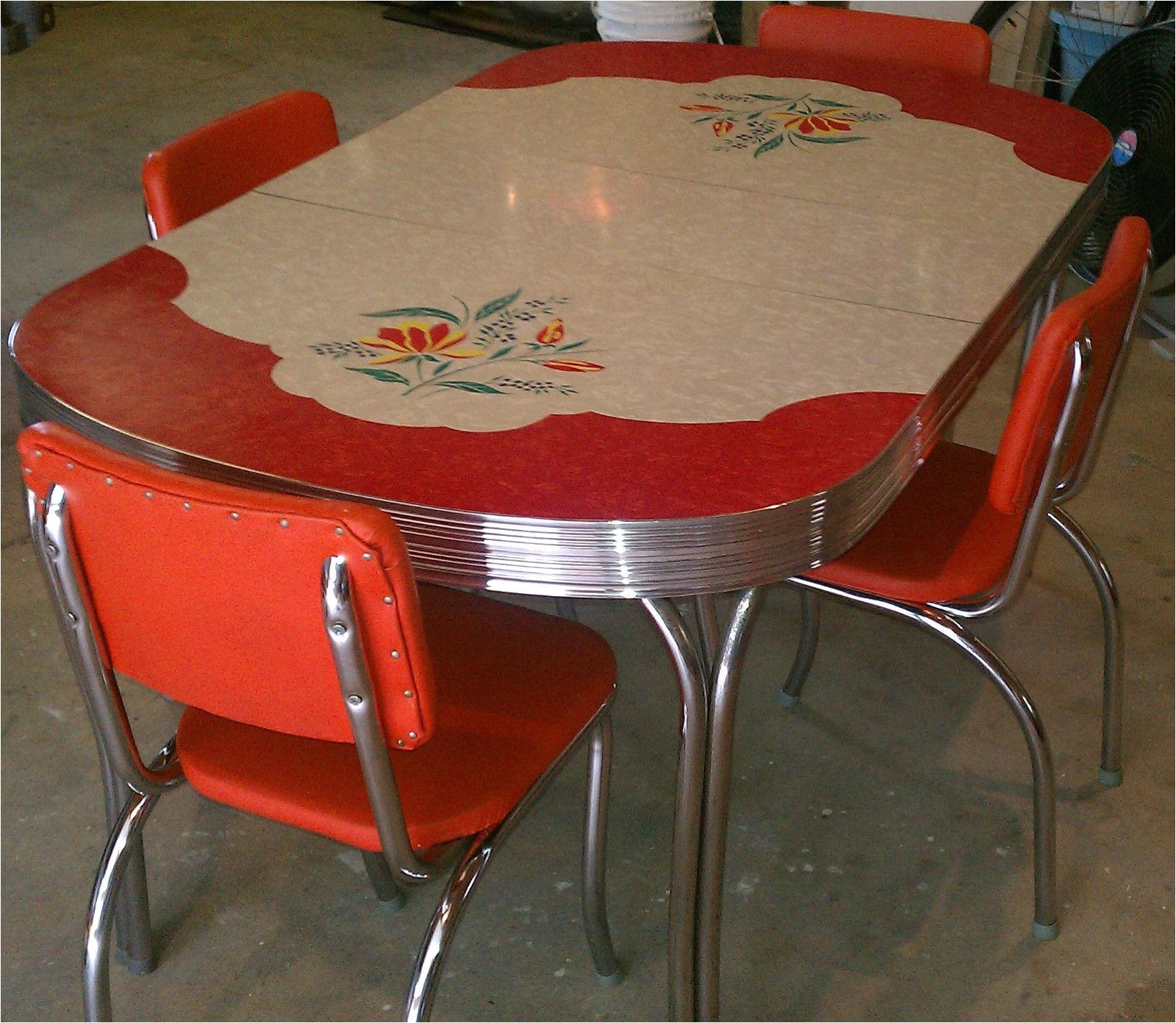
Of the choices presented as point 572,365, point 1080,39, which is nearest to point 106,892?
point 572,365

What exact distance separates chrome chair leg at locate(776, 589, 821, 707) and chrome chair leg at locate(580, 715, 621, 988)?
1.83 ft

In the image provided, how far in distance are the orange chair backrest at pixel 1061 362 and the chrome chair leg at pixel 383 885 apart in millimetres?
903

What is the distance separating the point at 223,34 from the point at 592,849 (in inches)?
208

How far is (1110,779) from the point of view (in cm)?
191

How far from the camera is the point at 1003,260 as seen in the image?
1556 mm

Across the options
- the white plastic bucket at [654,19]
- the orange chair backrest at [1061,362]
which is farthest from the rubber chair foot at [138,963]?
the white plastic bucket at [654,19]

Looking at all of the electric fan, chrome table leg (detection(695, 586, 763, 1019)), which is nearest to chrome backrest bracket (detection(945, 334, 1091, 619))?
chrome table leg (detection(695, 586, 763, 1019))

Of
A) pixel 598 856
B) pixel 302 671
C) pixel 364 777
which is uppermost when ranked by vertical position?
pixel 302 671

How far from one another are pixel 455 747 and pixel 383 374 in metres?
0.38

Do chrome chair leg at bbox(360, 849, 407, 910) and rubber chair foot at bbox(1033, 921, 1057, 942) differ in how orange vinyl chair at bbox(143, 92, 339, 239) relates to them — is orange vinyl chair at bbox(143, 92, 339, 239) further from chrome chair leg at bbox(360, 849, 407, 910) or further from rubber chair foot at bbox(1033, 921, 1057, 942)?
rubber chair foot at bbox(1033, 921, 1057, 942)

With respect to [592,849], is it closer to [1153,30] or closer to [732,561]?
[732,561]

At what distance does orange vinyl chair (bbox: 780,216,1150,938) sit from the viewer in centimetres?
131

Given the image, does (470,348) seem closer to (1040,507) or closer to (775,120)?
(1040,507)

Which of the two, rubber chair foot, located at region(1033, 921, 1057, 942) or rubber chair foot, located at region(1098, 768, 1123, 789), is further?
rubber chair foot, located at region(1098, 768, 1123, 789)
